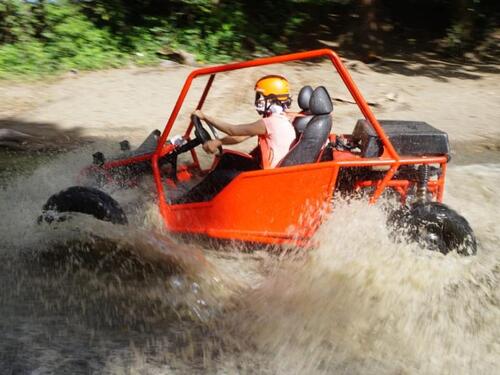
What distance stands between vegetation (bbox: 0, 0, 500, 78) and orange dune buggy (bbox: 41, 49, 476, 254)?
6.07m

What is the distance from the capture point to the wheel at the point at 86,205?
359 centimetres

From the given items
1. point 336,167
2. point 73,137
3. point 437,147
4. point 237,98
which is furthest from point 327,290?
point 237,98

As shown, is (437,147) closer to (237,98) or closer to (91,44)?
(237,98)

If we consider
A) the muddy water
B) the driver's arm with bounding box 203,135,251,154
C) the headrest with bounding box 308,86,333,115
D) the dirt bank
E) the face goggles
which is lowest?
the dirt bank

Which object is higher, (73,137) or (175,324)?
(175,324)

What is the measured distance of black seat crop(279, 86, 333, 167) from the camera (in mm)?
3557

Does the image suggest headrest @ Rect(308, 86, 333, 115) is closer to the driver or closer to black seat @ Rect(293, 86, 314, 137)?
the driver

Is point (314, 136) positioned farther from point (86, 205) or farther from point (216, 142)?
point (86, 205)

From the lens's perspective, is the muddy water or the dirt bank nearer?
the muddy water

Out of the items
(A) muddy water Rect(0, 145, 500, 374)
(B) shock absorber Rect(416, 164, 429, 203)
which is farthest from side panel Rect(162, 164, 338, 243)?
(B) shock absorber Rect(416, 164, 429, 203)

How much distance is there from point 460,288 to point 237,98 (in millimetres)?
5430

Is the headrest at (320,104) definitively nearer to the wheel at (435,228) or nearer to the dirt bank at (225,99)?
the wheel at (435,228)

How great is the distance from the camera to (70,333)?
3.05 m

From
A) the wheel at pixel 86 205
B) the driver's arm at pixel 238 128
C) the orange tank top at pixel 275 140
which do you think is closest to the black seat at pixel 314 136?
the orange tank top at pixel 275 140
